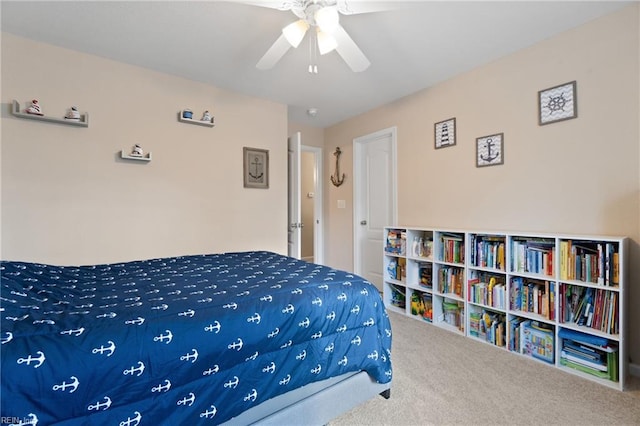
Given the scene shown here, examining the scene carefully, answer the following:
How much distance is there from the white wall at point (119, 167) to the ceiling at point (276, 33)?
0.74 feet

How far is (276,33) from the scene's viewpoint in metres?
2.21

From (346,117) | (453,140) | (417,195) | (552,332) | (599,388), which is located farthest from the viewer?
(346,117)

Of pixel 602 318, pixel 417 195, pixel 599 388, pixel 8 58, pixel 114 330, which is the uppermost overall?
pixel 8 58

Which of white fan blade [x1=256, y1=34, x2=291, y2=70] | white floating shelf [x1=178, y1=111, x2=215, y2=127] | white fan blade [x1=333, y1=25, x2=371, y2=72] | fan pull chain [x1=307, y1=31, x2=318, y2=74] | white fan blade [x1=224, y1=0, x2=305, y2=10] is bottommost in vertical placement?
white floating shelf [x1=178, y1=111, x2=215, y2=127]

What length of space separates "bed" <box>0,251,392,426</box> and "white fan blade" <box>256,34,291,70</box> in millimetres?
1475

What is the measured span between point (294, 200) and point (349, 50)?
1.99 meters

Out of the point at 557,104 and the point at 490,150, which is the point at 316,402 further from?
the point at 557,104

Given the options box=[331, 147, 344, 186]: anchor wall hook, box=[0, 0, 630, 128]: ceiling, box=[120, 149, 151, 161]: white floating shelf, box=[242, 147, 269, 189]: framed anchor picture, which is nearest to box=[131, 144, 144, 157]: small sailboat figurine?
box=[120, 149, 151, 161]: white floating shelf

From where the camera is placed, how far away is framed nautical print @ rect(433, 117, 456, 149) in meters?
2.92

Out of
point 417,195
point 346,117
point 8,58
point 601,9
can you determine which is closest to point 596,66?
point 601,9

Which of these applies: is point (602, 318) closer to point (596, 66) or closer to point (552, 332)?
point (552, 332)

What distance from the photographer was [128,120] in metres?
2.66

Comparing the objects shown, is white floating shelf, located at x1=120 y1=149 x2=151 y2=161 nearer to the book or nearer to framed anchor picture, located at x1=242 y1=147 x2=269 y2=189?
framed anchor picture, located at x1=242 y1=147 x2=269 y2=189

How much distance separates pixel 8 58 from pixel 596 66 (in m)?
4.36
